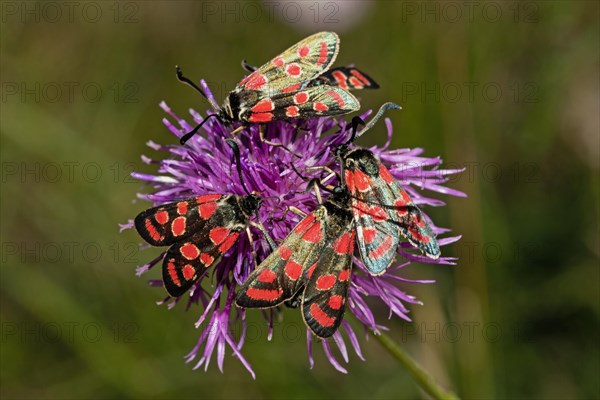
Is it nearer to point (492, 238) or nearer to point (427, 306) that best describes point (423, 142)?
point (492, 238)

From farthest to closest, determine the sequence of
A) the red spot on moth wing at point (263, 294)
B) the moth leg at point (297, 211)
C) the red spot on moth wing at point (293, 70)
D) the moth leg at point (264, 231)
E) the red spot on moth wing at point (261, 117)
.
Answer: the red spot on moth wing at point (293, 70) → the red spot on moth wing at point (261, 117) → the moth leg at point (297, 211) → the moth leg at point (264, 231) → the red spot on moth wing at point (263, 294)

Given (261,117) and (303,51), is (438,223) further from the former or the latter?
(261,117)

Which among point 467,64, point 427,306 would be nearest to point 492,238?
point 427,306

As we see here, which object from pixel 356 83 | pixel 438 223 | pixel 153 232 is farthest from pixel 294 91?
pixel 438 223

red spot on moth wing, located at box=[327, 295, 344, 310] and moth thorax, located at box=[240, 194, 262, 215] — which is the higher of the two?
moth thorax, located at box=[240, 194, 262, 215]

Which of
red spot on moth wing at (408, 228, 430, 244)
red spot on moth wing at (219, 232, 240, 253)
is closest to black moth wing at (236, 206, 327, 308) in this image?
red spot on moth wing at (219, 232, 240, 253)

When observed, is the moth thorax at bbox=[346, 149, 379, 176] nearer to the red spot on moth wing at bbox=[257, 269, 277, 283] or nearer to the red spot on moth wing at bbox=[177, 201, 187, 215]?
the red spot on moth wing at bbox=[257, 269, 277, 283]

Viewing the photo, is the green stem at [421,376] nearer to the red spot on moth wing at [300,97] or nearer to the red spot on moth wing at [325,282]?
the red spot on moth wing at [325,282]

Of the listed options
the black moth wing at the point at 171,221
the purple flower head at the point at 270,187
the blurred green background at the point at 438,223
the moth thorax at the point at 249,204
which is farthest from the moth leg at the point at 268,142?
the blurred green background at the point at 438,223
